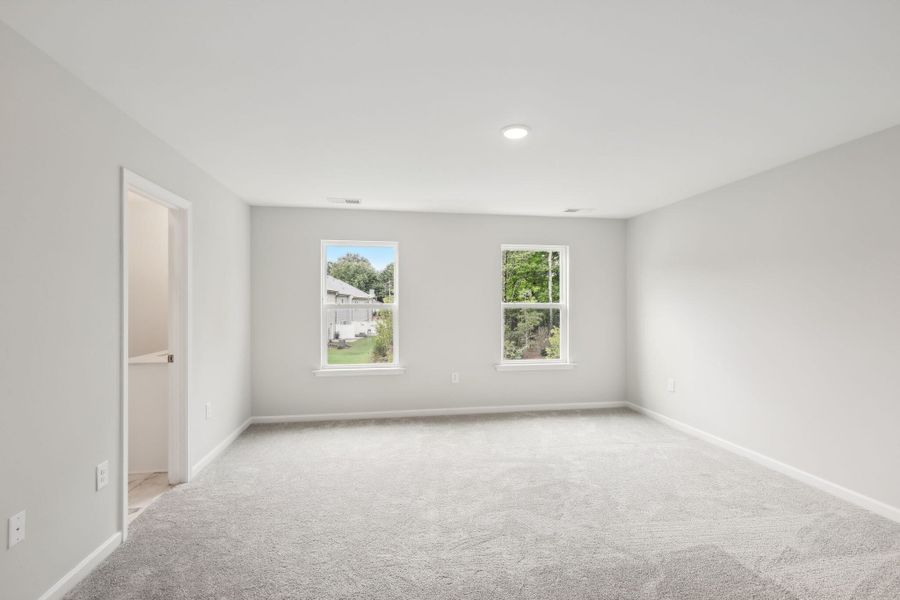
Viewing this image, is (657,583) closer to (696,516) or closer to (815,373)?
(696,516)

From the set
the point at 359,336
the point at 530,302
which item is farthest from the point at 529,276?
the point at 359,336

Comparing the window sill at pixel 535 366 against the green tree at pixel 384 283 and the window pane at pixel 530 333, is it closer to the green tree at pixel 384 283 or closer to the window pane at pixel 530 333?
the window pane at pixel 530 333

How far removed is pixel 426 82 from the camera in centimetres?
207

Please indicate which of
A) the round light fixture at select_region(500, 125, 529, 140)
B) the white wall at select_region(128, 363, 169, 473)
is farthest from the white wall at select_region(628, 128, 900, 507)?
the white wall at select_region(128, 363, 169, 473)

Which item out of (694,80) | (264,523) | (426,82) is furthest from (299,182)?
(694,80)

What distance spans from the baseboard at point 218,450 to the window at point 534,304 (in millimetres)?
2909

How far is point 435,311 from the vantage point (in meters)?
5.09

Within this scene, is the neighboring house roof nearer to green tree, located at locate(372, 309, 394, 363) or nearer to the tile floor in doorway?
green tree, located at locate(372, 309, 394, 363)

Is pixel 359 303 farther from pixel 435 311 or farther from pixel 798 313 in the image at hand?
pixel 798 313

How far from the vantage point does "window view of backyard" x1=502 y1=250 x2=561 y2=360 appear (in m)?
5.35

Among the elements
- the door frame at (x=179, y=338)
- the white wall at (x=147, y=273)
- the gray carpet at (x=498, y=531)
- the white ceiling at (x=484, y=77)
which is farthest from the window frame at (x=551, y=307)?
the white wall at (x=147, y=273)

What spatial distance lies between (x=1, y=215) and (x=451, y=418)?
4.03m

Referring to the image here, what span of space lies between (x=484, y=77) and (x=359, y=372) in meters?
3.57

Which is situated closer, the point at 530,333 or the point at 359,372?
the point at 359,372
